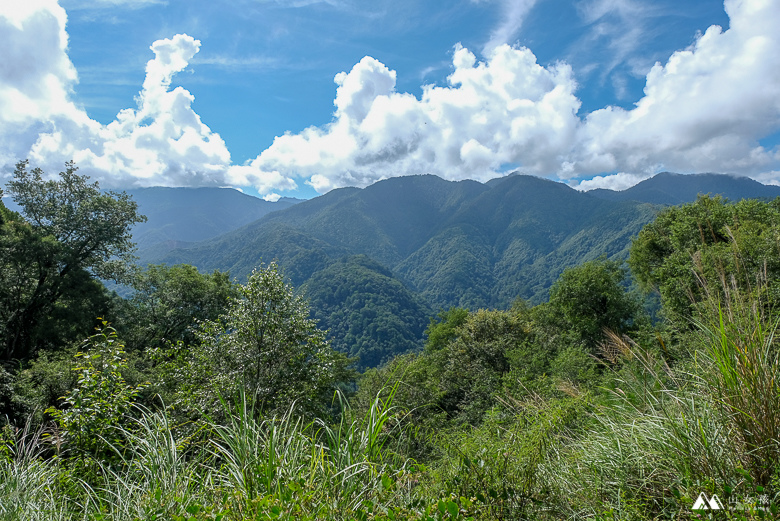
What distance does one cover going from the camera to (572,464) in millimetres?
2744

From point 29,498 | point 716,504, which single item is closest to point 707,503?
point 716,504

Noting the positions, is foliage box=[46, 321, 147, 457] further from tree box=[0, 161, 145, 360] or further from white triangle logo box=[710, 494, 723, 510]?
tree box=[0, 161, 145, 360]

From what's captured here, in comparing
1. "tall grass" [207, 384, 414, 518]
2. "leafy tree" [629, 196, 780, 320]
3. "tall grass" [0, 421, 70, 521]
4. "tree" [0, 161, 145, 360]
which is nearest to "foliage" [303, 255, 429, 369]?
"tree" [0, 161, 145, 360]

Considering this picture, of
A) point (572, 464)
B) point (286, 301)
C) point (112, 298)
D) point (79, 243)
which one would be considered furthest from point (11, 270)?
point (572, 464)

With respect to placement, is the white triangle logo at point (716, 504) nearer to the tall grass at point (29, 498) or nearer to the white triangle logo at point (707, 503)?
the white triangle logo at point (707, 503)

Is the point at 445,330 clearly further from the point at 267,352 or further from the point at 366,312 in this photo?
the point at 366,312

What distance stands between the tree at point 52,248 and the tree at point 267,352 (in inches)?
494

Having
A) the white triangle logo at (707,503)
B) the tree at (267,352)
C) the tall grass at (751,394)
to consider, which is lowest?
the tree at (267,352)

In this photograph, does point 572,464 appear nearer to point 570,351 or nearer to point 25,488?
point 25,488

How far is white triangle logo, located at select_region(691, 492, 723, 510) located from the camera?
169cm

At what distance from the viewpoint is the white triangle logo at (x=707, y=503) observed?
5.55ft

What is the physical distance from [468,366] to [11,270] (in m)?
22.7

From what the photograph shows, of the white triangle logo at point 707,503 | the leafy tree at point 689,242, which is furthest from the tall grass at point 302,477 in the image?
the leafy tree at point 689,242

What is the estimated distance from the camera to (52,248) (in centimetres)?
1605
